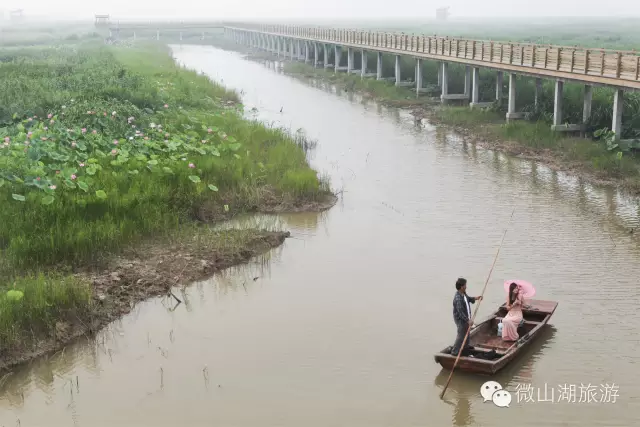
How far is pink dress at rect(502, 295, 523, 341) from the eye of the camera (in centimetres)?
1278

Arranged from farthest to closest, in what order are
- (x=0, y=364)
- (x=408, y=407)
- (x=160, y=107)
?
(x=160, y=107)
(x=0, y=364)
(x=408, y=407)

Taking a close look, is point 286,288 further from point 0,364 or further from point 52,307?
point 0,364

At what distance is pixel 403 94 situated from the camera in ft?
146

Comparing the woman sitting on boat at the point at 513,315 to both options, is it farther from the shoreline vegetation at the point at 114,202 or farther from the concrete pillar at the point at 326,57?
the concrete pillar at the point at 326,57

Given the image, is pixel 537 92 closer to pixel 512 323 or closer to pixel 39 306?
pixel 512 323

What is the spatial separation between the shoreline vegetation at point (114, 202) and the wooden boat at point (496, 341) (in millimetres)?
5831

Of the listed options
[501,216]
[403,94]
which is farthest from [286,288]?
[403,94]

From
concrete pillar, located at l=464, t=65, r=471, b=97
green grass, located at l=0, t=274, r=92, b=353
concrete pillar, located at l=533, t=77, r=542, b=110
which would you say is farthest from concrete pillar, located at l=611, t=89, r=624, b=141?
green grass, located at l=0, t=274, r=92, b=353

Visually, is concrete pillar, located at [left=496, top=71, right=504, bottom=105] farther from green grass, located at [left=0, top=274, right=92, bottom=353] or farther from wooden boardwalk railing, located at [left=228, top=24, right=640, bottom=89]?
green grass, located at [left=0, top=274, right=92, bottom=353]

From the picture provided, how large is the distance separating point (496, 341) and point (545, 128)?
61.1ft

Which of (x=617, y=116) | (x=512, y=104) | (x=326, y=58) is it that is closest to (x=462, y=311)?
(x=617, y=116)

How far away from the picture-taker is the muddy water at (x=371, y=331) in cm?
1141

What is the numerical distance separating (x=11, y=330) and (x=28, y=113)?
14.7 meters

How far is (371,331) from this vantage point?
13859mm
